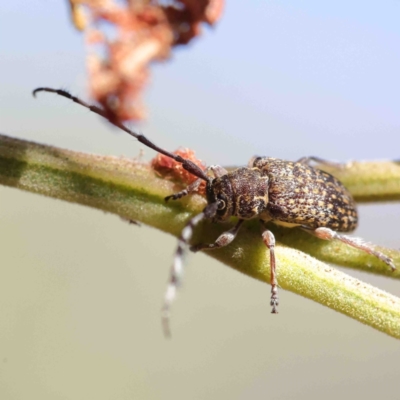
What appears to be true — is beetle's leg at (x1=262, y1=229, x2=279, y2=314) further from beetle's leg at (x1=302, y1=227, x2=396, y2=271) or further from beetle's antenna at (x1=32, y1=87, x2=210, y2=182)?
beetle's antenna at (x1=32, y1=87, x2=210, y2=182)

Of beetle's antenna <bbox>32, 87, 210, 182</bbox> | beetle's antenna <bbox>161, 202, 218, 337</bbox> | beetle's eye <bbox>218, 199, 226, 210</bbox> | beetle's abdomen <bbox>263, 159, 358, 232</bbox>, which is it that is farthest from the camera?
beetle's abdomen <bbox>263, 159, 358, 232</bbox>

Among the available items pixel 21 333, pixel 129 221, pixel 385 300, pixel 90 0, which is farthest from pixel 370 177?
pixel 21 333

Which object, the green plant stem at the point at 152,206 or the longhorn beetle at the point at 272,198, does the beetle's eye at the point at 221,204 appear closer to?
the longhorn beetle at the point at 272,198

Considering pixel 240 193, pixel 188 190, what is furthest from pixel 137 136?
pixel 240 193

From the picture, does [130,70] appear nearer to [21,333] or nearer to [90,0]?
[90,0]

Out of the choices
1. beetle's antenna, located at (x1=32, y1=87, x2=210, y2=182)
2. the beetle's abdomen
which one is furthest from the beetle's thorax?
beetle's antenna, located at (x1=32, y1=87, x2=210, y2=182)

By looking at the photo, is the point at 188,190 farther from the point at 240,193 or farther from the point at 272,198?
the point at 272,198
